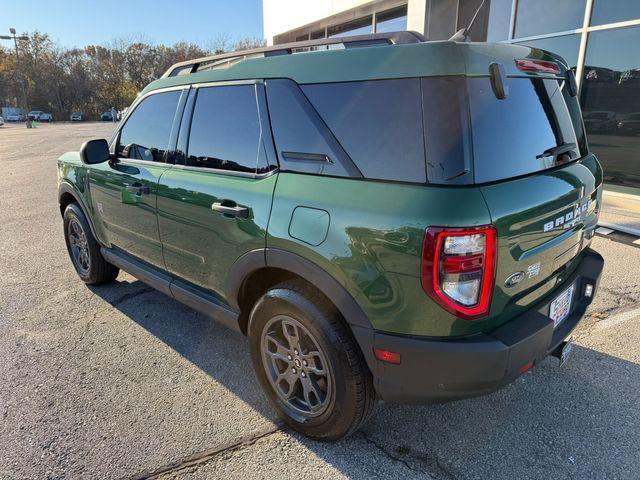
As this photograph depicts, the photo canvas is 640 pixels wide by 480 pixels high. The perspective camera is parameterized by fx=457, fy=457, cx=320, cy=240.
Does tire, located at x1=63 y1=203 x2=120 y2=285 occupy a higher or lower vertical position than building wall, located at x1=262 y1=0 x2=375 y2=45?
lower

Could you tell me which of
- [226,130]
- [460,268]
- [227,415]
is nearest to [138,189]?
[226,130]

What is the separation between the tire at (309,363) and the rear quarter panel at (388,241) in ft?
0.76

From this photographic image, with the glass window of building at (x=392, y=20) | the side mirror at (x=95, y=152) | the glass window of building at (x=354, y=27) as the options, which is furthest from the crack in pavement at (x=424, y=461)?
the glass window of building at (x=354, y=27)

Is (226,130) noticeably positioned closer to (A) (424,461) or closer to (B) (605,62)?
(A) (424,461)

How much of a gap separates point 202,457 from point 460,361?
1400 millimetres

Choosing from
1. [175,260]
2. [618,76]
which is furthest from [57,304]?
[618,76]

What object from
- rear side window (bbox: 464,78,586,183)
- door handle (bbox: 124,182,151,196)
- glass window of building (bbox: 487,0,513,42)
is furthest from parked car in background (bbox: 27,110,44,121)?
rear side window (bbox: 464,78,586,183)

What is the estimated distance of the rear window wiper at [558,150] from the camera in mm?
2238

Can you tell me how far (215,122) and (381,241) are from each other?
4.78ft

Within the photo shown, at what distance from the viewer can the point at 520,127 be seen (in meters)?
2.07

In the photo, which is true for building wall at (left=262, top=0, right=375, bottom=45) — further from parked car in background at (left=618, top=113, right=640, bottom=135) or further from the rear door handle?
the rear door handle

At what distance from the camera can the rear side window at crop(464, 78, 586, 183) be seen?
6.02 feet

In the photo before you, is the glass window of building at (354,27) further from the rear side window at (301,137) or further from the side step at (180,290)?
→ the rear side window at (301,137)

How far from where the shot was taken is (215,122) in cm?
276
